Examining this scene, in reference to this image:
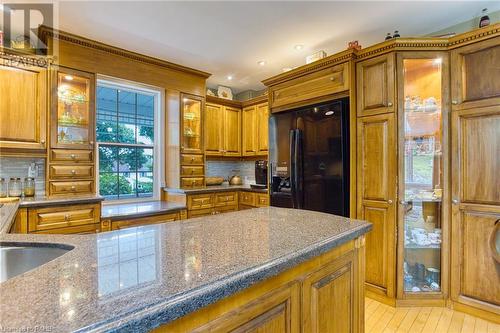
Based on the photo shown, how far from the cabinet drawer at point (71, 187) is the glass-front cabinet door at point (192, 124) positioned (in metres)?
1.22

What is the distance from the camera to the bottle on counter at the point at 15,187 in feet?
8.47

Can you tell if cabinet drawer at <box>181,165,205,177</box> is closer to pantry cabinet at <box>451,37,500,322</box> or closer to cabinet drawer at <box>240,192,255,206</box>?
cabinet drawer at <box>240,192,255,206</box>

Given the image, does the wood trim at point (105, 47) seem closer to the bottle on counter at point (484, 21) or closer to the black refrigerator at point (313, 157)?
the black refrigerator at point (313, 157)

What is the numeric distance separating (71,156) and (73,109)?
1.65 feet

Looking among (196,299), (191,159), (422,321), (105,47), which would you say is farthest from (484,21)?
(105,47)

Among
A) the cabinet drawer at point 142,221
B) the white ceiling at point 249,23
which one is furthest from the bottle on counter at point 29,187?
the white ceiling at point 249,23

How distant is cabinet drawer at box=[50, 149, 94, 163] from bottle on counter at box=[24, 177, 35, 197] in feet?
1.00

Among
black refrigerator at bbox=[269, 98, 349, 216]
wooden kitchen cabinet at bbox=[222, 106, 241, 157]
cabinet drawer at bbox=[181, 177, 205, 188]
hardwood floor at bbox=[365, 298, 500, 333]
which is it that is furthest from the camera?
wooden kitchen cabinet at bbox=[222, 106, 241, 157]

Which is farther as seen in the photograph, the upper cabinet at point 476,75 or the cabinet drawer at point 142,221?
the cabinet drawer at point 142,221

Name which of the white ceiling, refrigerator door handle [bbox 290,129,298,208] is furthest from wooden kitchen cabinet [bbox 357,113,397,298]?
the white ceiling

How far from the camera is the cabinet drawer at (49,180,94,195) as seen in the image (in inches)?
107

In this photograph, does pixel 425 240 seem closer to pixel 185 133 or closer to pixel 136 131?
pixel 185 133

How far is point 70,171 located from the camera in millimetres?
2805

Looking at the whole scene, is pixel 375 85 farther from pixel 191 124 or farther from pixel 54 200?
pixel 54 200
